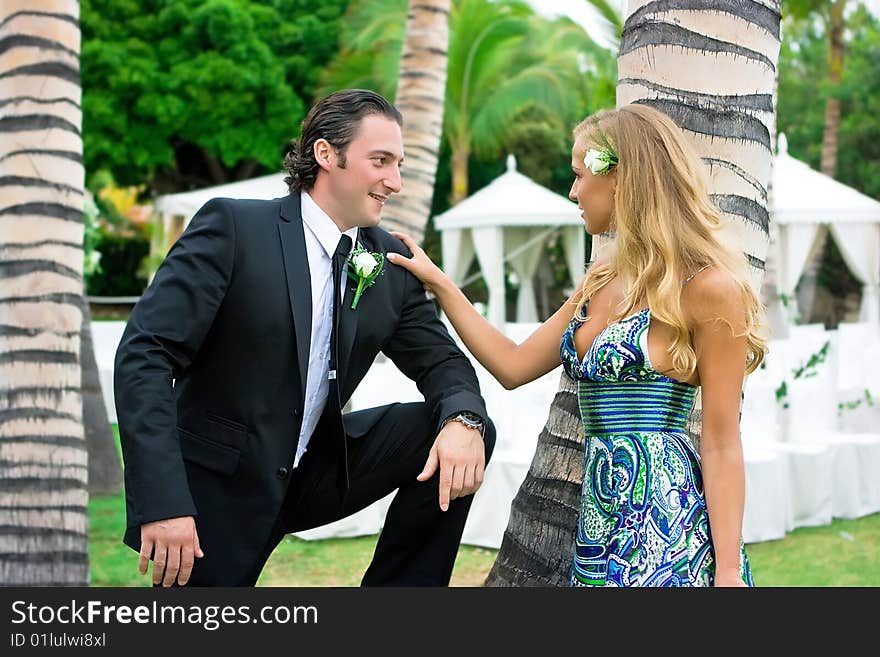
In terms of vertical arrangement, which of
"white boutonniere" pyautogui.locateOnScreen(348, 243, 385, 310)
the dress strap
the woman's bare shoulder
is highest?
"white boutonniere" pyautogui.locateOnScreen(348, 243, 385, 310)

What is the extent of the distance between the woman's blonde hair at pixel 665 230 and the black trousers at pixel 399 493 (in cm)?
83

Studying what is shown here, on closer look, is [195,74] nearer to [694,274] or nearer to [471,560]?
[471,560]

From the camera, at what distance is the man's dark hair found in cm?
356

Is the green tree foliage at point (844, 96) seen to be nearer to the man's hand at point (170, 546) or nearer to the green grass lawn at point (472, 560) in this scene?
the green grass lawn at point (472, 560)

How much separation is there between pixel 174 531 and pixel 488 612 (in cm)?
88

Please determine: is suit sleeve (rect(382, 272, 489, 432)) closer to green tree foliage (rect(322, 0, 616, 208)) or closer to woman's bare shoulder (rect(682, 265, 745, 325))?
woman's bare shoulder (rect(682, 265, 745, 325))

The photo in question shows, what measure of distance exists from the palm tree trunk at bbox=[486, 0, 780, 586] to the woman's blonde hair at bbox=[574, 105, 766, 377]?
492 millimetres

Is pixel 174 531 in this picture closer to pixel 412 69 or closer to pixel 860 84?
pixel 412 69

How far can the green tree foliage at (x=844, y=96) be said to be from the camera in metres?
25.2

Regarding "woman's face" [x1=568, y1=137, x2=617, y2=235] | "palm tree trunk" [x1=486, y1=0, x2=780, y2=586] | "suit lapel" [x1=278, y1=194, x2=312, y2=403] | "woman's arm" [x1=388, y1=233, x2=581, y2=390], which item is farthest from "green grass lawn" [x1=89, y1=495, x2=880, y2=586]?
"woman's face" [x1=568, y1=137, x2=617, y2=235]

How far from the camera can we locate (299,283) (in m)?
3.42

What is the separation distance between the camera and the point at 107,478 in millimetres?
9266

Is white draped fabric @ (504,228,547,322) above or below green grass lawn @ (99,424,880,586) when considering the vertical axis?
above

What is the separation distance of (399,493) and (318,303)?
69cm
